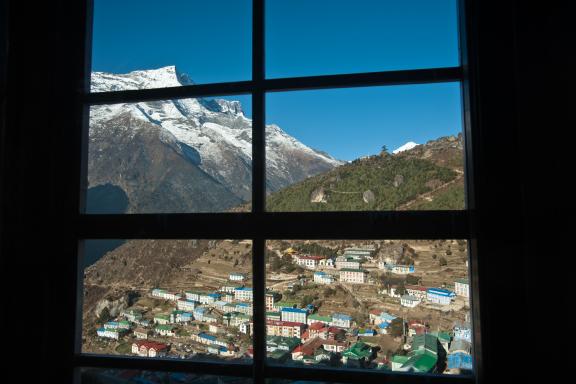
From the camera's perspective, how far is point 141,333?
1.02 meters

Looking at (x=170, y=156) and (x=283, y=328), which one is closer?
(x=283, y=328)

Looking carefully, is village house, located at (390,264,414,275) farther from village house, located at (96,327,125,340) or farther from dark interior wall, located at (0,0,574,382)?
village house, located at (96,327,125,340)

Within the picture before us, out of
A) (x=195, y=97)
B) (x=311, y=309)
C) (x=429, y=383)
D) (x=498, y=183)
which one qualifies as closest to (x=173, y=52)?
(x=195, y=97)

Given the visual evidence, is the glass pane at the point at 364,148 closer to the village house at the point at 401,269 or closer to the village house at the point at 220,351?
the village house at the point at 401,269

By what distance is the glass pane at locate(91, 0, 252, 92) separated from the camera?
103 cm

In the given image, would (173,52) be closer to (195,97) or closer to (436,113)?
(195,97)

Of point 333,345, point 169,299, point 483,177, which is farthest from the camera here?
point 169,299

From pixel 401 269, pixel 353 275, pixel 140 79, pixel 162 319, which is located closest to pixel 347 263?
pixel 353 275

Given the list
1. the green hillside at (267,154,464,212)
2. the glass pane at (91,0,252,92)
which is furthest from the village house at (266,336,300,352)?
the glass pane at (91,0,252,92)

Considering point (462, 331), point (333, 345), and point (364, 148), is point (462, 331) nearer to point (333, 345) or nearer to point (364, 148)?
point (333, 345)

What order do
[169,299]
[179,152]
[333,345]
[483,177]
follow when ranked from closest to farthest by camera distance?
[483,177]
[333,345]
[169,299]
[179,152]

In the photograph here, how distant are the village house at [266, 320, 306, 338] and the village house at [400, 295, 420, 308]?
0.87 feet

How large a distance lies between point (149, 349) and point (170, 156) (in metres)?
0.58

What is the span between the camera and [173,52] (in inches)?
43.1
